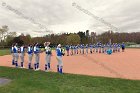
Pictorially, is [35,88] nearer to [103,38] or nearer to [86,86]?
[86,86]

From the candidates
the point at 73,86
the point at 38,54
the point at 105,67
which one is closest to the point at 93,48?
the point at 105,67

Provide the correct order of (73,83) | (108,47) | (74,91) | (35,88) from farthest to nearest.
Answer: (108,47) < (73,83) < (35,88) < (74,91)

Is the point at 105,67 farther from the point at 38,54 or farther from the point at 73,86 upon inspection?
the point at 73,86

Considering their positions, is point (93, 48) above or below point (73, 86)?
above

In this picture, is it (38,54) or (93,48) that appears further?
(93,48)

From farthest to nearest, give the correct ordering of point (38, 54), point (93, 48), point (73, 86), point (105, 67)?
point (93, 48) < point (105, 67) < point (38, 54) < point (73, 86)

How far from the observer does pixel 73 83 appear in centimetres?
1238

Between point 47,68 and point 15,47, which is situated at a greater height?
point 15,47

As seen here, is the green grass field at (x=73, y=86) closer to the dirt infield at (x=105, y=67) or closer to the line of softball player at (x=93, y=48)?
the dirt infield at (x=105, y=67)

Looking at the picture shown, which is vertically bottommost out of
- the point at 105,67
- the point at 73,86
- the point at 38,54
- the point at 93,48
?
A: the point at 73,86

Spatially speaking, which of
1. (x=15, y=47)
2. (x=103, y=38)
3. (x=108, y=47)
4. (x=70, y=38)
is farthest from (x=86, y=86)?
(x=103, y=38)

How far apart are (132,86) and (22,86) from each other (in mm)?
5323

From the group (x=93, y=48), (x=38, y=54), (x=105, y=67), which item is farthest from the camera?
(x=93, y=48)

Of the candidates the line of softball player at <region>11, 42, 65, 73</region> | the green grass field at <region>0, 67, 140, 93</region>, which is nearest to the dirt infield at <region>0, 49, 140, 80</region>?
the line of softball player at <region>11, 42, 65, 73</region>
